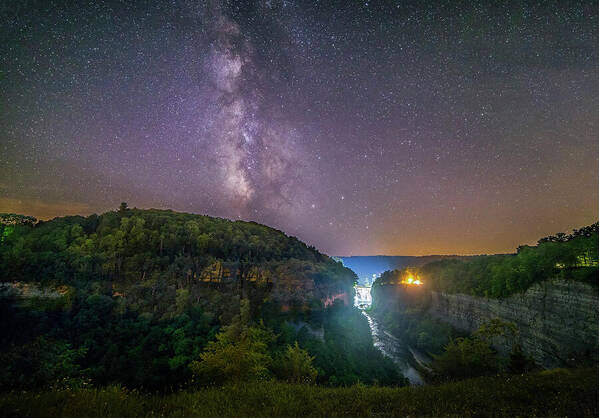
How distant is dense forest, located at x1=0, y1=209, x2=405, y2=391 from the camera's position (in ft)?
87.2

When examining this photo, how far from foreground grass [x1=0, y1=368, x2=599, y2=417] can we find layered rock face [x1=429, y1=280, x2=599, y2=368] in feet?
92.1

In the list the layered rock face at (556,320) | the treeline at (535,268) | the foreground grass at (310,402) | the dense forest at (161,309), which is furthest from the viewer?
the treeline at (535,268)

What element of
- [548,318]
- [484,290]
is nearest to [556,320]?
[548,318]

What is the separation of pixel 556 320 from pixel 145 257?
291 feet

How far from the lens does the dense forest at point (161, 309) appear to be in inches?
1047

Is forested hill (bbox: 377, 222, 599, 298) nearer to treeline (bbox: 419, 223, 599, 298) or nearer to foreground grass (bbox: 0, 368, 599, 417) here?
treeline (bbox: 419, 223, 599, 298)

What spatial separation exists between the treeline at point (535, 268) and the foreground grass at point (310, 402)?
32.8m

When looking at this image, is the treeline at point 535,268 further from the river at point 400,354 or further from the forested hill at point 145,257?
the forested hill at point 145,257

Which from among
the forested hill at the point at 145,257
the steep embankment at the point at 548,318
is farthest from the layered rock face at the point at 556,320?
the forested hill at the point at 145,257

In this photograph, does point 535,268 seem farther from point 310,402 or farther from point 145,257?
point 145,257

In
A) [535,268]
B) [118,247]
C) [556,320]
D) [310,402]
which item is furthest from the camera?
[118,247]

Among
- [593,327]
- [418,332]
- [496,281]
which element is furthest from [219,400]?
[418,332]

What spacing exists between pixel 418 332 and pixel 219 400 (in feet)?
255

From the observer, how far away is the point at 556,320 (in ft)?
107
